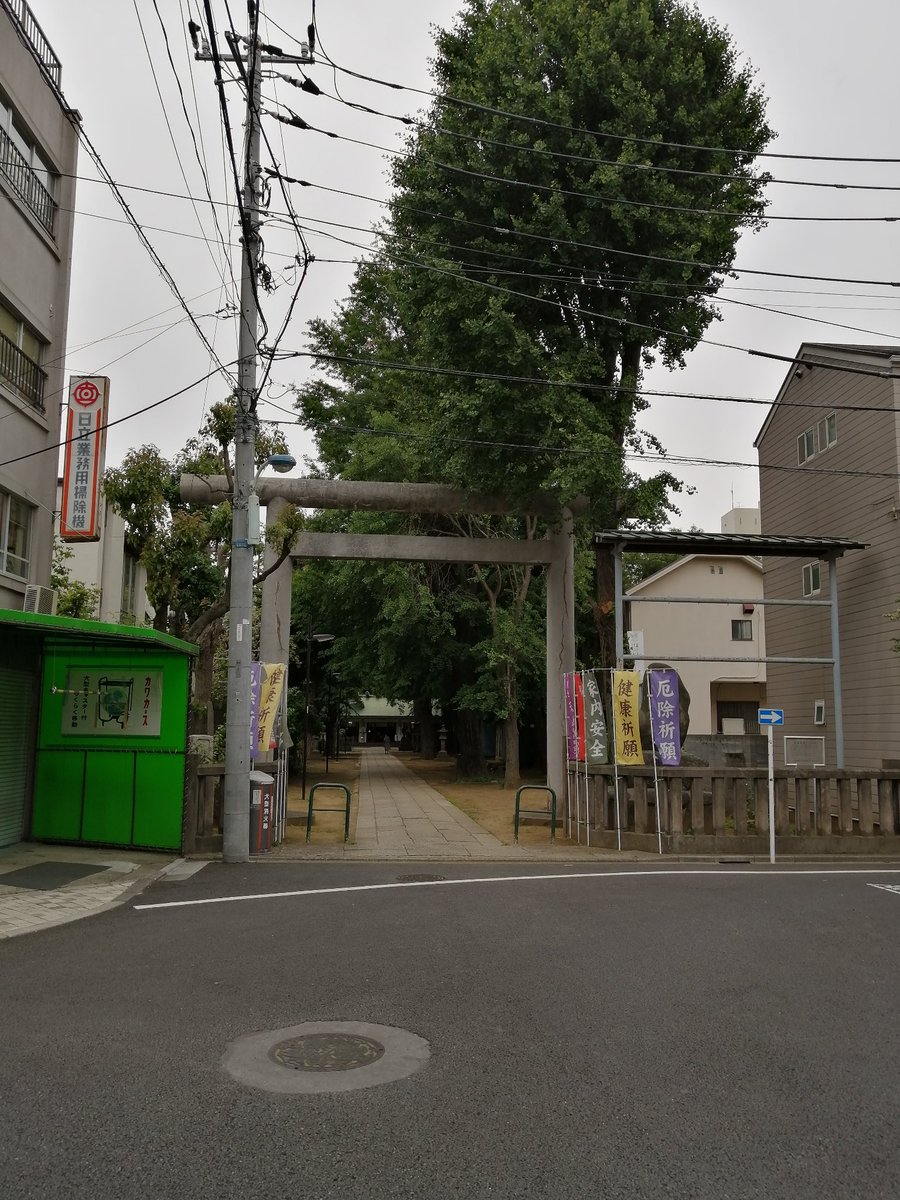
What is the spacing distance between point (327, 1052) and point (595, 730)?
10.5 m

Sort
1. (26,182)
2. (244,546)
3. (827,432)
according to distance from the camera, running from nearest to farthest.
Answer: (244,546)
(26,182)
(827,432)

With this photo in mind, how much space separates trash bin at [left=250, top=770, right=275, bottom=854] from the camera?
45.6ft

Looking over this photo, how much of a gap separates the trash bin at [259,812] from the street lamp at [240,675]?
250mm

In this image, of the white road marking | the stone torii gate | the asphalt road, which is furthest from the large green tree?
the asphalt road

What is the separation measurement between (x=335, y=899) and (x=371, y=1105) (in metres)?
5.90

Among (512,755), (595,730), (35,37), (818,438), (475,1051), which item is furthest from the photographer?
(512,755)

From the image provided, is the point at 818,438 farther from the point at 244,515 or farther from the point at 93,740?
the point at 93,740

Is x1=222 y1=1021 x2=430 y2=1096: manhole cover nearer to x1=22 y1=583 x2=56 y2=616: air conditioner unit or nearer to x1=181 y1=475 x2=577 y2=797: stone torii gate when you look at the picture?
x1=22 y1=583 x2=56 y2=616: air conditioner unit

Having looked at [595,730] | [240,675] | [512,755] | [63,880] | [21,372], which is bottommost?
[63,880]

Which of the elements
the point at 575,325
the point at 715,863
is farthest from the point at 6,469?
the point at 715,863

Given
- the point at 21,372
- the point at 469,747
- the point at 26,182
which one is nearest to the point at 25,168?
the point at 26,182

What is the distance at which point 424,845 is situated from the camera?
15.3 meters

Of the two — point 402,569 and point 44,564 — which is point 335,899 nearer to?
point 44,564

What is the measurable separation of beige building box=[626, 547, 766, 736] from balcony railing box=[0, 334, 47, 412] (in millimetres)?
26561
